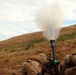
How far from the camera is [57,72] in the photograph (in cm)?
1483

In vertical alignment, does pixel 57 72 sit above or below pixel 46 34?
below

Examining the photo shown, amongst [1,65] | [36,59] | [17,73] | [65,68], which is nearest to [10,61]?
[1,65]

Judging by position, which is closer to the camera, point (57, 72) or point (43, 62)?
point (57, 72)

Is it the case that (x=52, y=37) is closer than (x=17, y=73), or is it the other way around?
(x=52, y=37)

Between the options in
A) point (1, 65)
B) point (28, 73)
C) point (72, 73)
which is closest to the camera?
point (72, 73)

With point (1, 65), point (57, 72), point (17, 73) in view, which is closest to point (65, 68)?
point (57, 72)

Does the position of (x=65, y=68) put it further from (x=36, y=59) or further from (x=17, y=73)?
(x=17, y=73)

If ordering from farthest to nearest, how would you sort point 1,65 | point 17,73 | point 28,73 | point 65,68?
1. point 1,65
2. point 17,73
3. point 28,73
4. point 65,68

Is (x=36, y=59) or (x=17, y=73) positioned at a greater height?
(x=36, y=59)

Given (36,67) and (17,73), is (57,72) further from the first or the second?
(17,73)

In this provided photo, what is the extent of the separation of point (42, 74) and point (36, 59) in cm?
161

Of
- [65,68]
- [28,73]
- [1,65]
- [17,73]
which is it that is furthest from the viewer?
[1,65]

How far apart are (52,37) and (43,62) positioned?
1962 millimetres

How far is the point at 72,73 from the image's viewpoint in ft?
46.3
